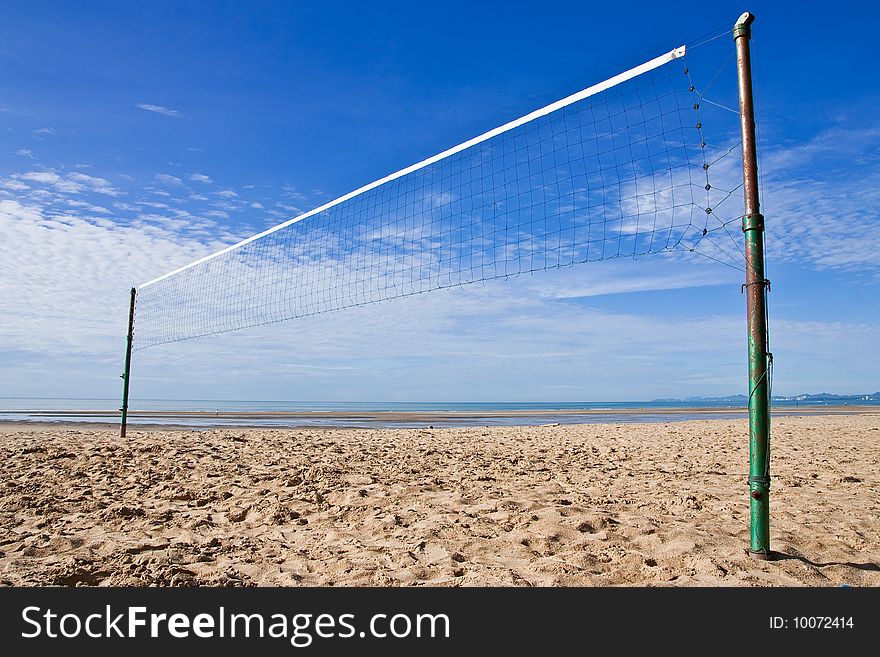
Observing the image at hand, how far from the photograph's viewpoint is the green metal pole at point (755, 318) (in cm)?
324

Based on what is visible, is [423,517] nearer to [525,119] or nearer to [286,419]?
[525,119]

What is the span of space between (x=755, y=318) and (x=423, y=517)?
8.30 ft

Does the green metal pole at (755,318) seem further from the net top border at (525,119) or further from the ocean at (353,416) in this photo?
the ocean at (353,416)

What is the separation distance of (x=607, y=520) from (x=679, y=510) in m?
0.77

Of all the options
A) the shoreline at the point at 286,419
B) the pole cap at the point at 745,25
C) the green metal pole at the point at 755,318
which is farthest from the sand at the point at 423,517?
the shoreline at the point at 286,419

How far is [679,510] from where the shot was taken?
14.7 ft

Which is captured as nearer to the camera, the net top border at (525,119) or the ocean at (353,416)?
the net top border at (525,119)

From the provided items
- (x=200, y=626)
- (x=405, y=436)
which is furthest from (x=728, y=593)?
(x=405, y=436)

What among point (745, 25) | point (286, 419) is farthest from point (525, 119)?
point (286, 419)

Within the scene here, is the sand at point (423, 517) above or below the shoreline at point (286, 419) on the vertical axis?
above

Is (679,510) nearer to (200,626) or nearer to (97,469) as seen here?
(200,626)

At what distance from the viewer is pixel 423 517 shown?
432 cm

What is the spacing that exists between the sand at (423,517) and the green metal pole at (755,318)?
0.29 metres

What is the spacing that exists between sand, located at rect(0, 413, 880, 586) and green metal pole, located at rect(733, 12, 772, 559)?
0.29 metres
